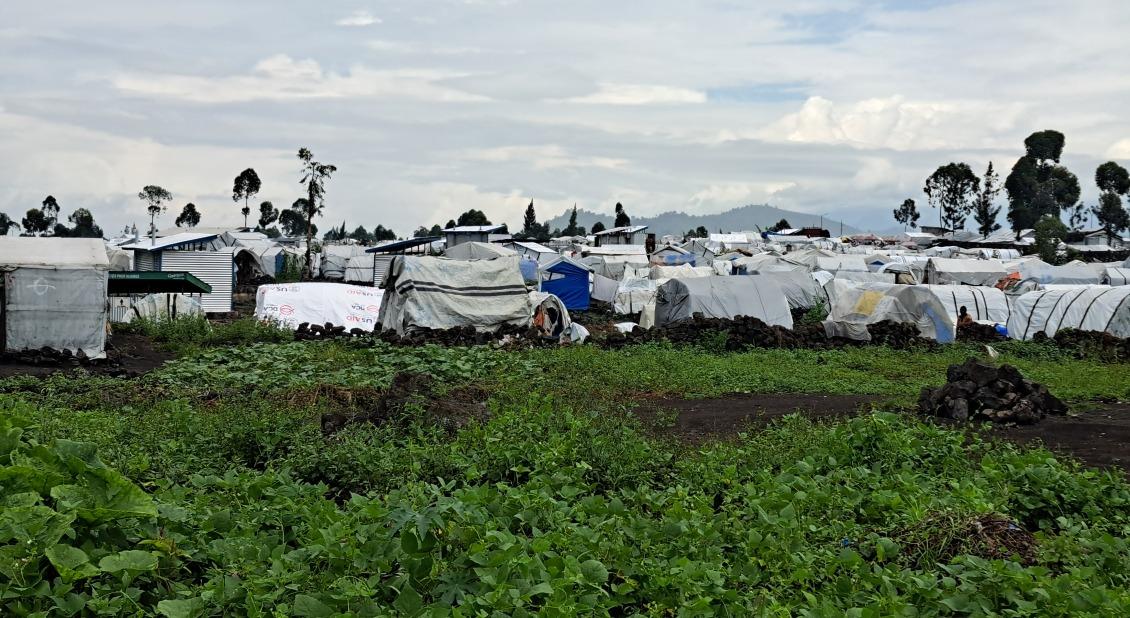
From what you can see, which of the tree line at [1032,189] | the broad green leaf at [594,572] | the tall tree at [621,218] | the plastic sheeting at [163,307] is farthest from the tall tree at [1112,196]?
the broad green leaf at [594,572]

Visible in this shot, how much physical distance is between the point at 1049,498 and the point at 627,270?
3454cm

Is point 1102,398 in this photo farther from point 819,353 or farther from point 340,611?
point 340,611

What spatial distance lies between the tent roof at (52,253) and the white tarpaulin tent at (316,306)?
627cm

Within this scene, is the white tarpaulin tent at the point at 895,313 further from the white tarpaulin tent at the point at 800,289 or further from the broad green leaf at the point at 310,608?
the broad green leaf at the point at 310,608

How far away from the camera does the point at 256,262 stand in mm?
51031

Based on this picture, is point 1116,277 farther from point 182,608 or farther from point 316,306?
point 182,608

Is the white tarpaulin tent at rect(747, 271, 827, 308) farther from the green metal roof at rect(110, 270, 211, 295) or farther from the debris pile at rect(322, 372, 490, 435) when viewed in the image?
the debris pile at rect(322, 372, 490, 435)

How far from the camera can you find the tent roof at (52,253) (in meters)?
16.7

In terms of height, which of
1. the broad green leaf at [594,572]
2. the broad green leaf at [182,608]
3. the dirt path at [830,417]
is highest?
the broad green leaf at [594,572]

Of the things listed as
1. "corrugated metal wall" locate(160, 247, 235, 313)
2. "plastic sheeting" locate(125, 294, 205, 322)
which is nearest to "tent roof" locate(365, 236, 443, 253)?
"corrugated metal wall" locate(160, 247, 235, 313)

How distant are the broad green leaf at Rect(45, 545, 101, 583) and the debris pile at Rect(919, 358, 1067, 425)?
28.5 ft

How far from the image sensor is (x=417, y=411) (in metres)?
9.90

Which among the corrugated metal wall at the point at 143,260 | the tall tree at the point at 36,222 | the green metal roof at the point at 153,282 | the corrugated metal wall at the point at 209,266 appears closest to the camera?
the green metal roof at the point at 153,282

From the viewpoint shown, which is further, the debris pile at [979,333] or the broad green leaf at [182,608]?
the debris pile at [979,333]
